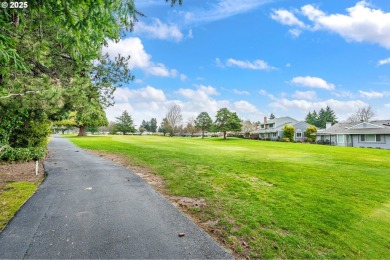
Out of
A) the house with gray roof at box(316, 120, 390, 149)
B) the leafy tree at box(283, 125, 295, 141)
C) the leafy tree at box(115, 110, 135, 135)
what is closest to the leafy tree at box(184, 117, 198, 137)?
the leafy tree at box(115, 110, 135, 135)

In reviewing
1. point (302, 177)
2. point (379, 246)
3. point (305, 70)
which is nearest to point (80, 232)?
point (379, 246)

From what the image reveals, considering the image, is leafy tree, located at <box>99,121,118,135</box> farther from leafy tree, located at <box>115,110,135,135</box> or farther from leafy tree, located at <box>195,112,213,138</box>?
leafy tree, located at <box>195,112,213,138</box>

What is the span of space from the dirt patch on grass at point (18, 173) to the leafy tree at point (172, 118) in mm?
64310

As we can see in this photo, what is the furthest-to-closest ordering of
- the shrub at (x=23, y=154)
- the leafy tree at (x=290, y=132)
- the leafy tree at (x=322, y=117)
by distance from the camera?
1. the leafy tree at (x=322, y=117)
2. the leafy tree at (x=290, y=132)
3. the shrub at (x=23, y=154)

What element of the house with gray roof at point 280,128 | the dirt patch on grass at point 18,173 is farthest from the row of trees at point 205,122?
the dirt patch on grass at point 18,173

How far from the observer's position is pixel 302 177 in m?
9.12

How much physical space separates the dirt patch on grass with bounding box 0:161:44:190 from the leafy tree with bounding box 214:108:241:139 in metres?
43.9

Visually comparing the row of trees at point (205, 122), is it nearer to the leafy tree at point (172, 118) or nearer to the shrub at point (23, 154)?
the leafy tree at point (172, 118)

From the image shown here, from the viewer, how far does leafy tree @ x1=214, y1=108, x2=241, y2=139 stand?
5162cm

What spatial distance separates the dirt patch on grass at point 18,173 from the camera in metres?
7.96

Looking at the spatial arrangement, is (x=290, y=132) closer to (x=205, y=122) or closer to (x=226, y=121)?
(x=226, y=121)

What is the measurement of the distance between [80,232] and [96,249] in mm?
753

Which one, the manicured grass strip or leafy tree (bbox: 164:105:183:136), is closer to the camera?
the manicured grass strip

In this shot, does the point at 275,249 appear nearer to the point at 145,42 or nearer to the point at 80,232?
the point at 80,232
